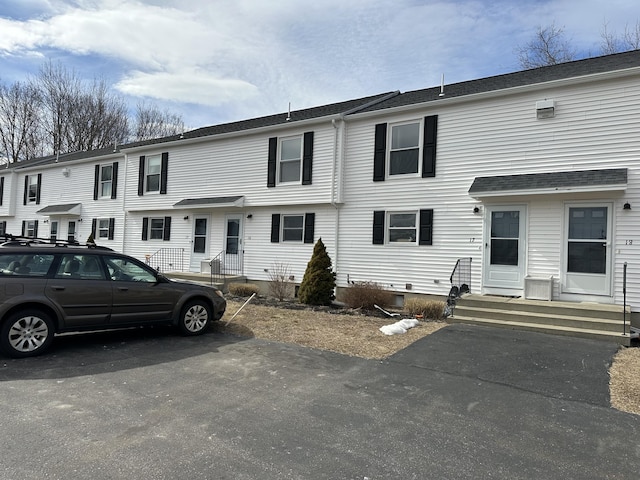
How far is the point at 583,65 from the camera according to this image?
419 inches

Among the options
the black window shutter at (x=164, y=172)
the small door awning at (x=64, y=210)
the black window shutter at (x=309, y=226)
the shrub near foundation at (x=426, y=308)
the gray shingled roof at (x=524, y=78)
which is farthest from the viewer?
the small door awning at (x=64, y=210)

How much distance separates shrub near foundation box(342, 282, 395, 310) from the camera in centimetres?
1065

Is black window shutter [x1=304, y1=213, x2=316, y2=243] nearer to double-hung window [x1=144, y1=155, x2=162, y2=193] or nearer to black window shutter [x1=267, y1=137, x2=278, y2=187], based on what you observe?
black window shutter [x1=267, y1=137, x2=278, y2=187]

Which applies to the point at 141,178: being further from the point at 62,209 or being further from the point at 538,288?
the point at 538,288

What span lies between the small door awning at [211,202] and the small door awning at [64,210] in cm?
726

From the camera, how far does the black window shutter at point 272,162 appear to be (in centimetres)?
1390

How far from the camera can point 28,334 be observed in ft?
19.2

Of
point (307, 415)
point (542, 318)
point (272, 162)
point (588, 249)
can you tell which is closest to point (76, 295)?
point (307, 415)

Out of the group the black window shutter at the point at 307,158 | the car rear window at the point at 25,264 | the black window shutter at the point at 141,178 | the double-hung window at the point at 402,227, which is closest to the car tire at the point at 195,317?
the car rear window at the point at 25,264

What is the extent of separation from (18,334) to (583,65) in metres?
13.3

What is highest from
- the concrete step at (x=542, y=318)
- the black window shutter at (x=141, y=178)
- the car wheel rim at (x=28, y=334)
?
the black window shutter at (x=141, y=178)

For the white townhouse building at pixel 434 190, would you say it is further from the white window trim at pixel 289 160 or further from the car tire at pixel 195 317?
the car tire at pixel 195 317

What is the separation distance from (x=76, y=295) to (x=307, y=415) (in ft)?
13.7

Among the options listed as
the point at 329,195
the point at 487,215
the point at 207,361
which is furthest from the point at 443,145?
the point at 207,361
